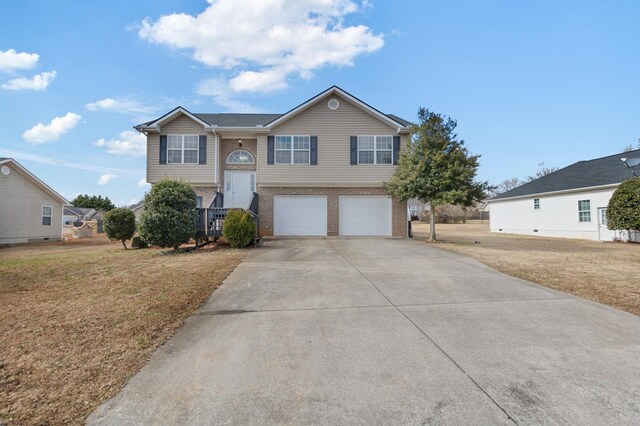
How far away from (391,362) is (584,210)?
24.6 meters

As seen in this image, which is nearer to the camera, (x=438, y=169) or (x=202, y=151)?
(x=438, y=169)

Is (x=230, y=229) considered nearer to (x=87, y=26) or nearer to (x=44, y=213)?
(x=87, y=26)

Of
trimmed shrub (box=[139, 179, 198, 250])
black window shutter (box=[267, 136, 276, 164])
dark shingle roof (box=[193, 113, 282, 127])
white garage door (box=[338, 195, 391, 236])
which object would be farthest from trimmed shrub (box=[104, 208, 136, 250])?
white garage door (box=[338, 195, 391, 236])

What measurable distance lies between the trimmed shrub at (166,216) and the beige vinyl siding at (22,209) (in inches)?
604

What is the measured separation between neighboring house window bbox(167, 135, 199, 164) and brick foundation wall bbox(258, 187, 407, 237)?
402 cm

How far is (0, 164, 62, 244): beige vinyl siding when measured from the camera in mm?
19438

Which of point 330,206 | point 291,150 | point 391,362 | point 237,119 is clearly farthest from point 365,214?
point 391,362

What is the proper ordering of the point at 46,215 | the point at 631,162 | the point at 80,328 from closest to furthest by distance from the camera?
the point at 80,328, the point at 631,162, the point at 46,215

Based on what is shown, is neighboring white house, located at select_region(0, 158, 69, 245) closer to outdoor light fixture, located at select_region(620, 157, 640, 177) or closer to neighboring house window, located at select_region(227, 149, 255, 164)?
neighboring house window, located at select_region(227, 149, 255, 164)

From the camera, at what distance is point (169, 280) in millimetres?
6652

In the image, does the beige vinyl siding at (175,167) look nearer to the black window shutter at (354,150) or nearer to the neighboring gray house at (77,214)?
the black window shutter at (354,150)

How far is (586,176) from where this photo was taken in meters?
22.2

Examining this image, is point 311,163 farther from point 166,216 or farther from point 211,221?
point 166,216

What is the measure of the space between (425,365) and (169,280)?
5.50m
